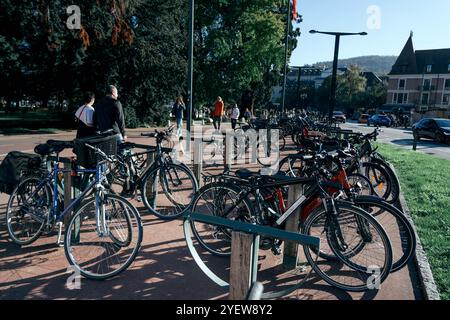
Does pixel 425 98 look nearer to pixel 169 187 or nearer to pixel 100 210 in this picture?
pixel 169 187

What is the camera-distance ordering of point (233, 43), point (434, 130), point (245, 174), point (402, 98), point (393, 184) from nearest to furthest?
1. point (245, 174)
2. point (393, 184)
3. point (434, 130)
4. point (233, 43)
5. point (402, 98)

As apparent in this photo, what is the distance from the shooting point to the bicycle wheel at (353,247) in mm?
3582

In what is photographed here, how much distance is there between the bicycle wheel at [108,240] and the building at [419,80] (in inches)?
2902

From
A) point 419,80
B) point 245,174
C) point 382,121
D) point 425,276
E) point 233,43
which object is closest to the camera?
point 425,276

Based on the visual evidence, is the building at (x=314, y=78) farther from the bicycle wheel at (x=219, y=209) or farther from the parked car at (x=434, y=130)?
the bicycle wheel at (x=219, y=209)

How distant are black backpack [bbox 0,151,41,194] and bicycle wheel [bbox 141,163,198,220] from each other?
158cm

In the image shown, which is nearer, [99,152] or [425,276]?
[425,276]

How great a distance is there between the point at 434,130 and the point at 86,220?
2340 cm

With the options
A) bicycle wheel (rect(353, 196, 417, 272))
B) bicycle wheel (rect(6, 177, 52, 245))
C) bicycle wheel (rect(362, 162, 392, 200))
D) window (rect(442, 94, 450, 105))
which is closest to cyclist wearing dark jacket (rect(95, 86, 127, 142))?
bicycle wheel (rect(6, 177, 52, 245))

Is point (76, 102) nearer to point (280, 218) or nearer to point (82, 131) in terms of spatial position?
point (82, 131)

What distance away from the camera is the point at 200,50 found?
32.1m

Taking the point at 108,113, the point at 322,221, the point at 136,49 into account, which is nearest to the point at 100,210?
the point at 322,221

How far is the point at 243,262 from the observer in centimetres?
239

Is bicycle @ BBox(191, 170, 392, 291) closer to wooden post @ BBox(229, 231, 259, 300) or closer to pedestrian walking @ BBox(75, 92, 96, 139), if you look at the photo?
wooden post @ BBox(229, 231, 259, 300)
